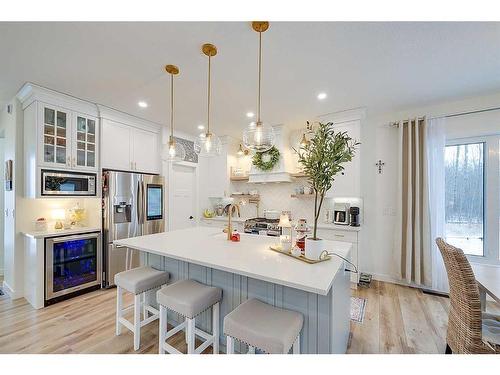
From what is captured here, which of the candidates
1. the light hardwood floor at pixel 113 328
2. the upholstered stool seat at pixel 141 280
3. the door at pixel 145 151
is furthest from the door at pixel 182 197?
the upholstered stool seat at pixel 141 280

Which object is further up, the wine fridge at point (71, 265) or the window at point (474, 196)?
the window at point (474, 196)

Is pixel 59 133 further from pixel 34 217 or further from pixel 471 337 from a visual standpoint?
pixel 471 337

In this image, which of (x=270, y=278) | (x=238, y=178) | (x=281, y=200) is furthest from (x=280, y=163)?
(x=270, y=278)

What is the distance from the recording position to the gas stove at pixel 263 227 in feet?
12.4

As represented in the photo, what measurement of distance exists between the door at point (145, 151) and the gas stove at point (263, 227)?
6.38 feet

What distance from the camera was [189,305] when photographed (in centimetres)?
156

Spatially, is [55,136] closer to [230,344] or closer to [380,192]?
[230,344]

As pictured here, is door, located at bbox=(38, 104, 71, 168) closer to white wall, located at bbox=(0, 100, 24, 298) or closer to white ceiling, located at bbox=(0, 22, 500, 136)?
white ceiling, located at bbox=(0, 22, 500, 136)

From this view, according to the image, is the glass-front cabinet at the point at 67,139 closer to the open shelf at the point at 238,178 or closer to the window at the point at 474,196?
the open shelf at the point at 238,178

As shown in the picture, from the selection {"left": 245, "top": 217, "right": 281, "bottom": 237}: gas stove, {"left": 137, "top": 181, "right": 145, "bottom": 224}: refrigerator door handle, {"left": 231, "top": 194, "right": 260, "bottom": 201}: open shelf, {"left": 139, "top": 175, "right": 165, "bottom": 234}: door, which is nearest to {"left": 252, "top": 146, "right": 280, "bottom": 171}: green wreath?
{"left": 231, "top": 194, "right": 260, "bottom": 201}: open shelf

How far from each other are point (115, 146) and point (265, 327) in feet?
11.0
